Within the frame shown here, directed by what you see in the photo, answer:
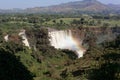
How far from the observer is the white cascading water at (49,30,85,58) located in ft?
270

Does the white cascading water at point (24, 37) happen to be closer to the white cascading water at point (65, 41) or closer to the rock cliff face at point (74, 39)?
the rock cliff face at point (74, 39)

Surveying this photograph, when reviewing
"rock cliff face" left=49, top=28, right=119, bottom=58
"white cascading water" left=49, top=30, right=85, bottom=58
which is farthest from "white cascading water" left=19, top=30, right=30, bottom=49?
"white cascading water" left=49, top=30, right=85, bottom=58

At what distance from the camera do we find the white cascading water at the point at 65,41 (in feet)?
270

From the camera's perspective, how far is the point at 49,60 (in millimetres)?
67375

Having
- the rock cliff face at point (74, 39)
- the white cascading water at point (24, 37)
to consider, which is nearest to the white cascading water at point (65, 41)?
the rock cliff face at point (74, 39)

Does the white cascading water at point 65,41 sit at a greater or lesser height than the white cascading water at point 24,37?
lesser

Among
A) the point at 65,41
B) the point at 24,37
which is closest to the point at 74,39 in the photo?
the point at 65,41

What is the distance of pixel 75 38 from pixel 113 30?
16244 mm

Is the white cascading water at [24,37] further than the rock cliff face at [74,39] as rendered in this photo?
No

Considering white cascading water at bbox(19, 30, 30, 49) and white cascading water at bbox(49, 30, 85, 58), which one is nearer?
white cascading water at bbox(19, 30, 30, 49)

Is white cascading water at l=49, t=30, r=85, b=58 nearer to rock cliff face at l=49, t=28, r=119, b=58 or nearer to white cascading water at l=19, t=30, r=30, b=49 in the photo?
rock cliff face at l=49, t=28, r=119, b=58

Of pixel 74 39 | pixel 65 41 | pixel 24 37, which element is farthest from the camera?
pixel 74 39

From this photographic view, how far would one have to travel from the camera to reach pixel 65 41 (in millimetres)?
86812

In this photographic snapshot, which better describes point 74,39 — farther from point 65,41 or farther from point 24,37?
point 24,37
